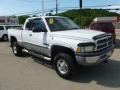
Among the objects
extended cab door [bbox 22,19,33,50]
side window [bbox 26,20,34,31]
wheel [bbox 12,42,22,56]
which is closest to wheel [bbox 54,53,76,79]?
extended cab door [bbox 22,19,33,50]

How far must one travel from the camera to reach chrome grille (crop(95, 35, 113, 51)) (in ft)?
22.6

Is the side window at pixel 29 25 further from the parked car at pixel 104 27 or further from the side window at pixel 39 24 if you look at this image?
the parked car at pixel 104 27

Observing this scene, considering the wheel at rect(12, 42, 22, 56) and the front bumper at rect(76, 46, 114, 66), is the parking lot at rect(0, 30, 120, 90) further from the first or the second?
the wheel at rect(12, 42, 22, 56)

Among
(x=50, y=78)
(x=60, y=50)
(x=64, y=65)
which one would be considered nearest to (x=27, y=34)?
(x=60, y=50)

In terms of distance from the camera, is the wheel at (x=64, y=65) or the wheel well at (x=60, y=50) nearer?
the wheel at (x=64, y=65)

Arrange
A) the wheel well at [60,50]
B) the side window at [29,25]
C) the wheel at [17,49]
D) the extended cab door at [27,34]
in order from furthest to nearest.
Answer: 1. the wheel at [17,49]
2. the side window at [29,25]
3. the extended cab door at [27,34]
4. the wheel well at [60,50]

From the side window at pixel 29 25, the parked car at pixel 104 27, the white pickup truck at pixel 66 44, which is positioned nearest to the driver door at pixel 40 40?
the white pickup truck at pixel 66 44

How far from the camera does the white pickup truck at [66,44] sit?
673cm

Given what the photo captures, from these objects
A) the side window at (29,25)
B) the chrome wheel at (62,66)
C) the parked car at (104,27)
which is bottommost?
the chrome wheel at (62,66)

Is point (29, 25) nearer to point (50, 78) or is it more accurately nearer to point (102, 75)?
point (50, 78)

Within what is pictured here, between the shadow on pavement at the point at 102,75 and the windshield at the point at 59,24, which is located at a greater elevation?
the windshield at the point at 59,24

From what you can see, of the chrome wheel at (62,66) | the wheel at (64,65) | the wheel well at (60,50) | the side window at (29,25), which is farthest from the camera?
the side window at (29,25)

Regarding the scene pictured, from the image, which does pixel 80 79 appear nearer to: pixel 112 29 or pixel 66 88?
pixel 66 88

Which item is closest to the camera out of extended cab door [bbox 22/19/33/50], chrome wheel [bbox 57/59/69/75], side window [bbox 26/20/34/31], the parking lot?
the parking lot
